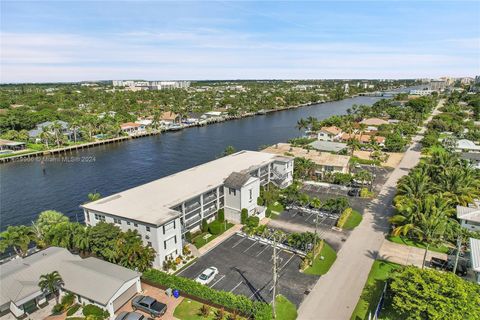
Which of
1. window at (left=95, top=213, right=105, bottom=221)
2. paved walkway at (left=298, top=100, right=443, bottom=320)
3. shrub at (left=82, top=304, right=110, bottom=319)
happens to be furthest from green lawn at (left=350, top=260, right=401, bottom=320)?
window at (left=95, top=213, right=105, bottom=221)

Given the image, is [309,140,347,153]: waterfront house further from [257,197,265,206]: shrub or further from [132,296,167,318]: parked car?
[132,296,167,318]: parked car

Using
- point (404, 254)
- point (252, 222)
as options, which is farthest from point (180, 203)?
point (404, 254)

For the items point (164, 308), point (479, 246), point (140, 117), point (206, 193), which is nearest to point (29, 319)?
point (164, 308)

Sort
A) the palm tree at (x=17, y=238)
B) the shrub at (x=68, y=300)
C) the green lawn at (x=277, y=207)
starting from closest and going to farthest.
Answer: the shrub at (x=68, y=300), the palm tree at (x=17, y=238), the green lawn at (x=277, y=207)

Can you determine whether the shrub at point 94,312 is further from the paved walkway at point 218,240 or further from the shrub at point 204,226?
the shrub at point 204,226

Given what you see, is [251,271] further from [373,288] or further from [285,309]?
[373,288]

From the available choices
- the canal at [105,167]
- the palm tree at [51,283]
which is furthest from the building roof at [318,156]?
the palm tree at [51,283]
